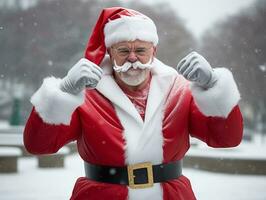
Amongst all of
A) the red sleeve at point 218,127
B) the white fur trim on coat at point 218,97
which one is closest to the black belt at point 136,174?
the red sleeve at point 218,127

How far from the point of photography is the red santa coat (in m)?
2.25

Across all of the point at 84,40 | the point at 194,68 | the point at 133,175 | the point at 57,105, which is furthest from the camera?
the point at 84,40

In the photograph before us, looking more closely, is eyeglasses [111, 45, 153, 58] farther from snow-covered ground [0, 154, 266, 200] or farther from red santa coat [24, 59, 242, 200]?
snow-covered ground [0, 154, 266, 200]

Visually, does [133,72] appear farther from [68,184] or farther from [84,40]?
[84,40]

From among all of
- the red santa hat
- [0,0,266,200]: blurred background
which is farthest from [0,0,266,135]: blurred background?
the red santa hat

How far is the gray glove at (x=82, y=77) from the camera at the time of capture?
7.05ft

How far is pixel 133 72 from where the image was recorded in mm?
2400

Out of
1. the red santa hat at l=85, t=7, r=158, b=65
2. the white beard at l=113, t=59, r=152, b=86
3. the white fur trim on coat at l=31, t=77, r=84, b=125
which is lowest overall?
the white fur trim on coat at l=31, t=77, r=84, b=125

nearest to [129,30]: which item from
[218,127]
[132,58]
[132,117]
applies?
[132,58]

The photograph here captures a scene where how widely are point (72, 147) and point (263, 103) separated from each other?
10630 mm

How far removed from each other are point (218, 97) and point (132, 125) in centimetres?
46

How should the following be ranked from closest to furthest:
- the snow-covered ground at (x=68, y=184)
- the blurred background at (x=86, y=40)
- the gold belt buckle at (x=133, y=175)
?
the gold belt buckle at (x=133, y=175), the snow-covered ground at (x=68, y=184), the blurred background at (x=86, y=40)

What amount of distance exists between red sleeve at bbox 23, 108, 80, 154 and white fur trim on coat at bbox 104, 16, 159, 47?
47 cm

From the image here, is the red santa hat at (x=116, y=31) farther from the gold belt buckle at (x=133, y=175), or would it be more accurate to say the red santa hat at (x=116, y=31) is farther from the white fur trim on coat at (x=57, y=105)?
the gold belt buckle at (x=133, y=175)
